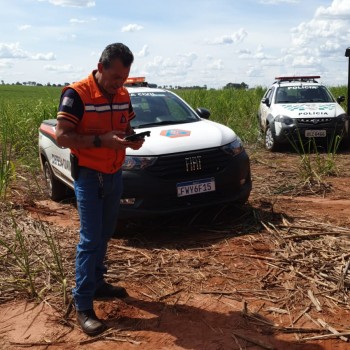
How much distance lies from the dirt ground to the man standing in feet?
1.17

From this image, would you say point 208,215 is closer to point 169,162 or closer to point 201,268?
point 169,162

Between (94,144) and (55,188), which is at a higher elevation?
(94,144)

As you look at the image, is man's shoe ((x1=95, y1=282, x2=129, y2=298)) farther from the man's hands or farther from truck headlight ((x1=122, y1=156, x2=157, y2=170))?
truck headlight ((x1=122, y1=156, x2=157, y2=170))

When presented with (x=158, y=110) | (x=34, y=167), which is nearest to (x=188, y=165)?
(x=158, y=110)

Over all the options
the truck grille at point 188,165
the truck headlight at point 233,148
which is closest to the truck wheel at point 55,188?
the truck grille at point 188,165

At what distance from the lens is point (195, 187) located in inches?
212

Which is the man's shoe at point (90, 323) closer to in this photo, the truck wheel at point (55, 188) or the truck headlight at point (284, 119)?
the truck wheel at point (55, 188)

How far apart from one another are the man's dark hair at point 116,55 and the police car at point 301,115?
7.31 metres

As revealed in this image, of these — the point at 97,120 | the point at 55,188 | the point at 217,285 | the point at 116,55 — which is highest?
the point at 116,55

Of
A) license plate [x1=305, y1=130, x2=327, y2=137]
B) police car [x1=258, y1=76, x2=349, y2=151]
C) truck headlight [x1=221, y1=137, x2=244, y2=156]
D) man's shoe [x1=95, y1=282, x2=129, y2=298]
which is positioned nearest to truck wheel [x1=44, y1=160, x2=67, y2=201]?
truck headlight [x1=221, y1=137, x2=244, y2=156]

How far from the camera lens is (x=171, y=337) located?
3.40 metres

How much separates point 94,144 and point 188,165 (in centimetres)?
219

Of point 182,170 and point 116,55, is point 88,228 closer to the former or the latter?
point 116,55

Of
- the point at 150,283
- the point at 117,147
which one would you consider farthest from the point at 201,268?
the point at 117,147
